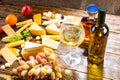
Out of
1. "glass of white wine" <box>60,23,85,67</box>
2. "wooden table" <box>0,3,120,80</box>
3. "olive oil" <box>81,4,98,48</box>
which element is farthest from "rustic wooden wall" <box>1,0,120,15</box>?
"glass of white wine" <box>60,23,85,67</box>

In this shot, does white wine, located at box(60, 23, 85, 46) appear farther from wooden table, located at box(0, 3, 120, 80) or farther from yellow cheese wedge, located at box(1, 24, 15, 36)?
yellow cheese wedge, located at box(1, 24, 15, 36)

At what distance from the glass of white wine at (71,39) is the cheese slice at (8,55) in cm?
22

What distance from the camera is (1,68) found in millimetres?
987

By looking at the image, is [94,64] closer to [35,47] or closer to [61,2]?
[35,47]

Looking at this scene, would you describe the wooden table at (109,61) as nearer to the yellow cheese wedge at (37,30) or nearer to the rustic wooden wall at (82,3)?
the yellow cheese wedge at (37,30)

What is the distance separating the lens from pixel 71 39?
38.0 inches

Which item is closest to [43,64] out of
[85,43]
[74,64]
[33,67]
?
[33,67]

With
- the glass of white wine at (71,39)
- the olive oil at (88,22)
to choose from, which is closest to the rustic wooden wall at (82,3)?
the olive oil at (88,22)

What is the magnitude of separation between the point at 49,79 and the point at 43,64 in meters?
0.07

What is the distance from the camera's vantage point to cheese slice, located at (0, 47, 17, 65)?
1.02 meters

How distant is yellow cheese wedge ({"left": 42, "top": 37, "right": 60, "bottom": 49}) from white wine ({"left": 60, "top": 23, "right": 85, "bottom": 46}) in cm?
11

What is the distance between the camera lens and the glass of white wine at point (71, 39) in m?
0.97

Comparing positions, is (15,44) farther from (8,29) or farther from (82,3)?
(82,3)

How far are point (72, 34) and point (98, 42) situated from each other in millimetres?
114
